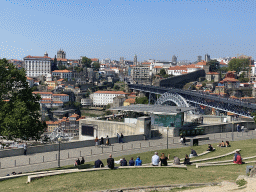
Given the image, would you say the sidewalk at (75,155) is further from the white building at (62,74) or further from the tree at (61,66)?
the tree at (61,66)

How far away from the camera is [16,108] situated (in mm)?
15328

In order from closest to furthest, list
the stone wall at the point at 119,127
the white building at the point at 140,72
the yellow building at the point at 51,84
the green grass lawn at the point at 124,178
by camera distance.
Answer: the green grass lawn at the point at 124,178 < the stone wall at the point at 119,127 < the yellow building at the point at 51,84 < the white building at the point at 140,72

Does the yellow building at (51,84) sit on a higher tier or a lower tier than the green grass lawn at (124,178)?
higher

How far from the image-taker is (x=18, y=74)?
1658cm

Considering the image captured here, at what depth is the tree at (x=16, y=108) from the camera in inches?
594

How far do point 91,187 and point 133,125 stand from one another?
13014 millimetres

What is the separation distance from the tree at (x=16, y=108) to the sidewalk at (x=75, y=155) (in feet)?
4.94

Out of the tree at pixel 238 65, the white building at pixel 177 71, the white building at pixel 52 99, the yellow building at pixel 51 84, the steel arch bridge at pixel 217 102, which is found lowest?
the white building at pixel 52 99

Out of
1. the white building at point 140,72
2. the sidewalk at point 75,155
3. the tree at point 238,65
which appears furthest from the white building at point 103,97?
the sidewalk at point 75,155

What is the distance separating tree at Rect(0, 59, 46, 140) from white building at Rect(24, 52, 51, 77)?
162 m

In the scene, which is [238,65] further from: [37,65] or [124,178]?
[124,178]

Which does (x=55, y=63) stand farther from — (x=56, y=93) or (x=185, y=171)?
(x=185, y=171)

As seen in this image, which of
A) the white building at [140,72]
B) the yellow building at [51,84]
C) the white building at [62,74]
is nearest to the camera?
the yellow building at [51,84]

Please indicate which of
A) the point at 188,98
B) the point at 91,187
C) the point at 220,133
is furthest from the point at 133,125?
the point at 188,98
